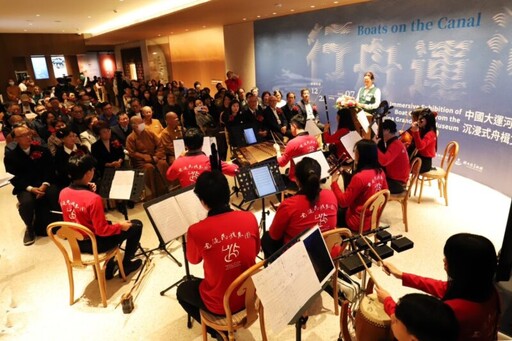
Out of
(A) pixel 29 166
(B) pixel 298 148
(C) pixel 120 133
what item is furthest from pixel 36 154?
(B) pixel 298 148

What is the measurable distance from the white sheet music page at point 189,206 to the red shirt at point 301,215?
0.59 meters

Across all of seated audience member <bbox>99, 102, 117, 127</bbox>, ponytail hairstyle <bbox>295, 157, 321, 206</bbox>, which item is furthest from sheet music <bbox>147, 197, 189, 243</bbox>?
seated audience member <bbox>99, 102, 117, 127</bbox>

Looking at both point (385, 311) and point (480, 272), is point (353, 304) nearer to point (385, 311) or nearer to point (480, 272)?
point (385, 311)

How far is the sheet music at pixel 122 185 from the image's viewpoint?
3209 mm

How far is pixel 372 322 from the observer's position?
166 cm

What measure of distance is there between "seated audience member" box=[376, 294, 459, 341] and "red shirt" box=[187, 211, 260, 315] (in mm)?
850

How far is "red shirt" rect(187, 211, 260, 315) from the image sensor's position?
1849mm

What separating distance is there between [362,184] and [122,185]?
2218 mm

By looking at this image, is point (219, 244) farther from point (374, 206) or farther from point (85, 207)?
point (374, 206)

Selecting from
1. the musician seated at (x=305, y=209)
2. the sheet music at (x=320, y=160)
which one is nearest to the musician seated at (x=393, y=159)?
the sheet music at (x=320, y=160)

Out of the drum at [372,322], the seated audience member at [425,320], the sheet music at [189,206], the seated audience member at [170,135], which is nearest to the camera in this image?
the seated audience member at [425,320]

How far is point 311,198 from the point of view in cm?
226

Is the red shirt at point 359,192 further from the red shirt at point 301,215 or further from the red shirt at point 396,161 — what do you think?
the red shirt at point 396,161

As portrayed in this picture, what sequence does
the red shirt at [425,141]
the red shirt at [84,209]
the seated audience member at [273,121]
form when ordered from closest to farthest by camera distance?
1. the red shirt at [84,209]
2. the red shirt at [425,141]
3. the seated audience member at [273,121]
